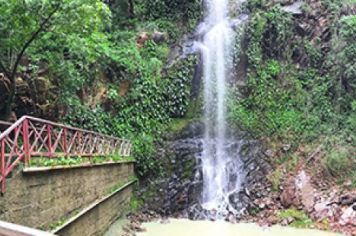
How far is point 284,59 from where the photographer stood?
18.6 m

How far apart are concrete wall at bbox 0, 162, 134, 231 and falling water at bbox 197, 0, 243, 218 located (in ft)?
18.5

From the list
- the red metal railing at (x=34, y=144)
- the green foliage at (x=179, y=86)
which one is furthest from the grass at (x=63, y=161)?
the green foliage at (x=179, y=86)

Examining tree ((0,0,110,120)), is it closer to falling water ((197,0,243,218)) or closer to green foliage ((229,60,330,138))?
falling water ((197,0,243,218))

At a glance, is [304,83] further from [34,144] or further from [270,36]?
[34,144]

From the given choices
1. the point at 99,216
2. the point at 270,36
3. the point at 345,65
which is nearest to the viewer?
the point at 99,216

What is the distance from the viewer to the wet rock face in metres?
13.2

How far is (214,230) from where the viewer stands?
11.0 meters

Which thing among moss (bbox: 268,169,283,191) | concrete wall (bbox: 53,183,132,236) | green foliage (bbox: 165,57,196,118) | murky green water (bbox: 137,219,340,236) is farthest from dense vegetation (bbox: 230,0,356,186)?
concrete wall (bbox: 53,183,132,236)

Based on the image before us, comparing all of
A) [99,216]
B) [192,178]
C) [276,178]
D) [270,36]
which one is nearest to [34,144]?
[99,216]

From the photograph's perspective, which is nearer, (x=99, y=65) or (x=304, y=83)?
(x=99, y=65)

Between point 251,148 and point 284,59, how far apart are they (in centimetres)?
550

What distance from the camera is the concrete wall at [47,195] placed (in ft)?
16.3

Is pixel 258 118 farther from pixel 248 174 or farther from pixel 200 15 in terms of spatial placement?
pixel 200 15

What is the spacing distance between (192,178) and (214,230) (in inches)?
135
